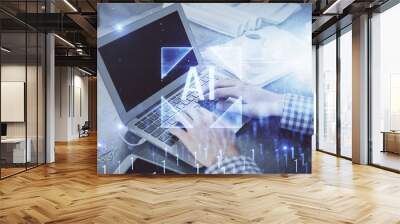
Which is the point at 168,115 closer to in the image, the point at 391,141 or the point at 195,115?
the point at 195,115

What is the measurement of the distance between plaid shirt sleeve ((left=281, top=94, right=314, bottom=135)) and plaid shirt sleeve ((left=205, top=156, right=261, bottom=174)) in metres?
0.90

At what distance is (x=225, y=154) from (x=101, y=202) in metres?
2.58

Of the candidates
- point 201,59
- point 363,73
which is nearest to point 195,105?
point 201,59

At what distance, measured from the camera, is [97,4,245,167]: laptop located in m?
6.45

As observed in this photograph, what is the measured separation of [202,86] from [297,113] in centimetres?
178

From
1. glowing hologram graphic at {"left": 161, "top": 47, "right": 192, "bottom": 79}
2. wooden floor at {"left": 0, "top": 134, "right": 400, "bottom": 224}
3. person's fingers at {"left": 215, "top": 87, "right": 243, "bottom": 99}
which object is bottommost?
wooden floor at {"left": 0, "top": 134, "right": 400, "bottom": 224}

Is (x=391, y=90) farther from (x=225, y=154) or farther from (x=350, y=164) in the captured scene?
(x=225, y=154)

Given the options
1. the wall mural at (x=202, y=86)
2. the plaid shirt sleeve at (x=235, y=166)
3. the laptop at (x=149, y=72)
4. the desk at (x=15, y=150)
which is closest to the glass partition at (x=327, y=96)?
the wall mural at (x=202, y=86)

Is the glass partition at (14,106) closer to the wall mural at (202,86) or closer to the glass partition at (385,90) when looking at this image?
the wall mural at (202,86)

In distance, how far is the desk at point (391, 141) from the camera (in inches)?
296

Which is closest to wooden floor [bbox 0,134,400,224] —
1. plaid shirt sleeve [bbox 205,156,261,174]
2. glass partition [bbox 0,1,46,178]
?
plaid shirt sleeve [bbox 205,156,261,174]

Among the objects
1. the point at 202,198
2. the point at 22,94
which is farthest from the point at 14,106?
the point at 202,198

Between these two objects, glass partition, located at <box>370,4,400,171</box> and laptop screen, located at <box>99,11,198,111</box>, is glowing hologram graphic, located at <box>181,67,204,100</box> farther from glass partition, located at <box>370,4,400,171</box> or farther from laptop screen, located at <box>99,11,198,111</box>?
glass partition, located at <box>370,4,400,171</box>

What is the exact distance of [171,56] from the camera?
21.3 ft
